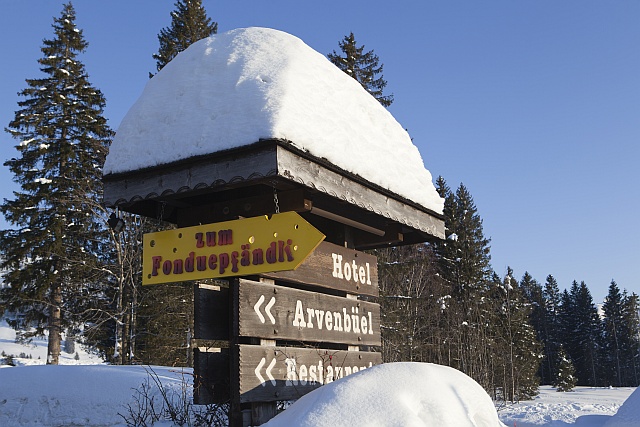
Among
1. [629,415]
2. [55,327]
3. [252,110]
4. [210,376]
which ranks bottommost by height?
[629,415]

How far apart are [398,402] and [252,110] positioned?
258 cm

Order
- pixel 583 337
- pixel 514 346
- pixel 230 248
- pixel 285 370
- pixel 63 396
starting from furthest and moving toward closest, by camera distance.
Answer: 1. pixel 583 337
2. pixel 514 346
3. pixel 63 396
4. pixel 285 370
5. pixel 230 248

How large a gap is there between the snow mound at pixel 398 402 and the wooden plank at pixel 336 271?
188 centimetres

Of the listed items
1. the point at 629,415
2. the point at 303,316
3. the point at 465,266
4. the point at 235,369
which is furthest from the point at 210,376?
the point at 465,266

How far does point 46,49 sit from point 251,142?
2670 centimetres

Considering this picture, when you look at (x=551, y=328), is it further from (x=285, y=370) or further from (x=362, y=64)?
(x=285, y=370)

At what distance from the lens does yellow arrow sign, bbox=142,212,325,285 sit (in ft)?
16.2

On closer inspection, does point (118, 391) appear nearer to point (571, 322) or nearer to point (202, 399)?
point (202, 399)

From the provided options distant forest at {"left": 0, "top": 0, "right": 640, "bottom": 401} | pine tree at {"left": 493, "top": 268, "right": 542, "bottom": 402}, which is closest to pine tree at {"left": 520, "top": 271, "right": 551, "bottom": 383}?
pine tree at {"left": 493, "top": 268, "right": 542, "bottom": 402}

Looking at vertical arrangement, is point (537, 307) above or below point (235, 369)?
above

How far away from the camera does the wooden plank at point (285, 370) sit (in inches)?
198

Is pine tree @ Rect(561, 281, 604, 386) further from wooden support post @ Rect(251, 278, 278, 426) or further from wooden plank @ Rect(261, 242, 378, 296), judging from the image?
wooden support post @ Rect(251, 278, 278, 426)

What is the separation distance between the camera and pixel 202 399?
5047 mm

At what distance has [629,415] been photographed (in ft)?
16.2
